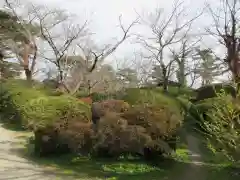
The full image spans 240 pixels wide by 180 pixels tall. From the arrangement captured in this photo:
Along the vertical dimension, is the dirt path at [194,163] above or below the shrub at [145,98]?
below

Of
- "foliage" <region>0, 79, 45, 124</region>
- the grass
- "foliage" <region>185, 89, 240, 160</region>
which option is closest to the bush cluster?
the grass

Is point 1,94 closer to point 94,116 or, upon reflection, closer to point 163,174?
point 94,116

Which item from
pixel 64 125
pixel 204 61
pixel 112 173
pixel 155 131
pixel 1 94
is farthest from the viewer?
pixel 204 61

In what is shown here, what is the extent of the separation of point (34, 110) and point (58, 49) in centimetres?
1282

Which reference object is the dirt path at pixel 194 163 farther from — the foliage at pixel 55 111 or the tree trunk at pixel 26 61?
the tree trunk at pixel 26 61

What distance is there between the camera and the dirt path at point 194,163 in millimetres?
8266

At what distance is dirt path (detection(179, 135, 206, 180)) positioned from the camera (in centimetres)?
827

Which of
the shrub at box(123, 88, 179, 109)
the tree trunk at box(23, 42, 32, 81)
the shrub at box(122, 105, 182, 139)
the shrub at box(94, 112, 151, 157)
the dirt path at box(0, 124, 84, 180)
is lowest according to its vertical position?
the dirt path at box(0, 124, 84, 180)

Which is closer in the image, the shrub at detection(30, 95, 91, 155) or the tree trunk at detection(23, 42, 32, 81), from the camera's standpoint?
the shrub at detection(30, 95, 91, 155)

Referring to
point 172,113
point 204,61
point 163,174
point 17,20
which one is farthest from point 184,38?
point 163,174

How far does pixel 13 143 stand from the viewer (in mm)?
12398

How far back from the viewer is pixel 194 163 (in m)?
9.77

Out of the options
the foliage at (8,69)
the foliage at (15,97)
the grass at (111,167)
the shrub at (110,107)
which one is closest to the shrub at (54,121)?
the grass at (111,167)

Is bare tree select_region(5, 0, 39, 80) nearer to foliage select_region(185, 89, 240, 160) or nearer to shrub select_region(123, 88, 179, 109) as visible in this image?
shrub select_region(123, 88, 179, 109)
